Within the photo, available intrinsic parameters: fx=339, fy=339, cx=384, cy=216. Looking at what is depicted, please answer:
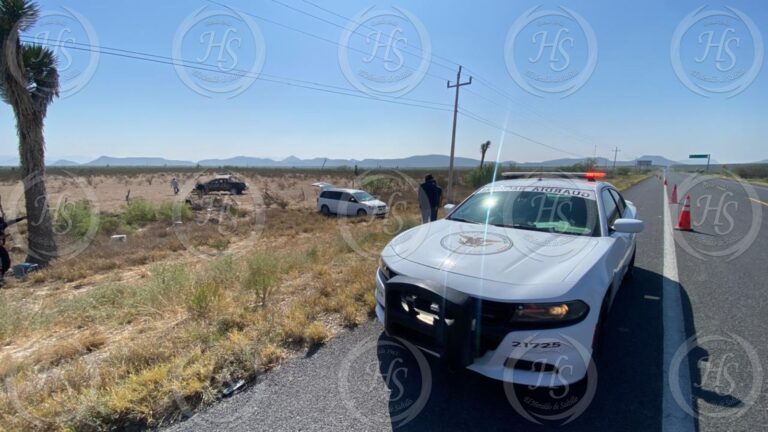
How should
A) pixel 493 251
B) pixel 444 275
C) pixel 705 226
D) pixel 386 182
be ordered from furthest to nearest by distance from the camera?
pixel 386 182
pixel 705 226
pixel 493 251
pixel 444 275

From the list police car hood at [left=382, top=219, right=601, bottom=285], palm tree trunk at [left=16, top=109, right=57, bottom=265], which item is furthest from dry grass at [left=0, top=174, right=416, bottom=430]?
palm tree trunk at [left=16, top=109, right=57, bottom=265]

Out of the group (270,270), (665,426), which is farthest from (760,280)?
(270,270)

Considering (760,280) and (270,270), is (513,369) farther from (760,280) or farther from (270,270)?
(760,280)

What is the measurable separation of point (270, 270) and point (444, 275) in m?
3.64

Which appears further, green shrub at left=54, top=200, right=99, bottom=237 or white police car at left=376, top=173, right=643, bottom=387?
green shrub at left=54, top=200, right=99, bottom=237

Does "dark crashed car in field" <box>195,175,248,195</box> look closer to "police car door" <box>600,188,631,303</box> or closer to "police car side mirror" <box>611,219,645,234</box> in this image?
"police car door" <box>600,188,631,303</box>

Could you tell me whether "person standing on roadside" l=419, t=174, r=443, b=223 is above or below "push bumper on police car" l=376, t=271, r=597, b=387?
above

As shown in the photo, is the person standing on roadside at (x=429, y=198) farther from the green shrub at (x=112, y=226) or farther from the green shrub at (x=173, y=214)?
the green shrub at (x=173, y=214)

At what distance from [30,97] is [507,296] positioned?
1381cm

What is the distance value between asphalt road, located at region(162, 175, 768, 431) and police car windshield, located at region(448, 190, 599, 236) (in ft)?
3.89

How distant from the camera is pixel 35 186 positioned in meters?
10.1

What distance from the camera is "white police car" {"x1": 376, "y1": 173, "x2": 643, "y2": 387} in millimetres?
2260

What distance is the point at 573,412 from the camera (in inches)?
93.3

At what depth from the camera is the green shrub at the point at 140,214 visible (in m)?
17.3
